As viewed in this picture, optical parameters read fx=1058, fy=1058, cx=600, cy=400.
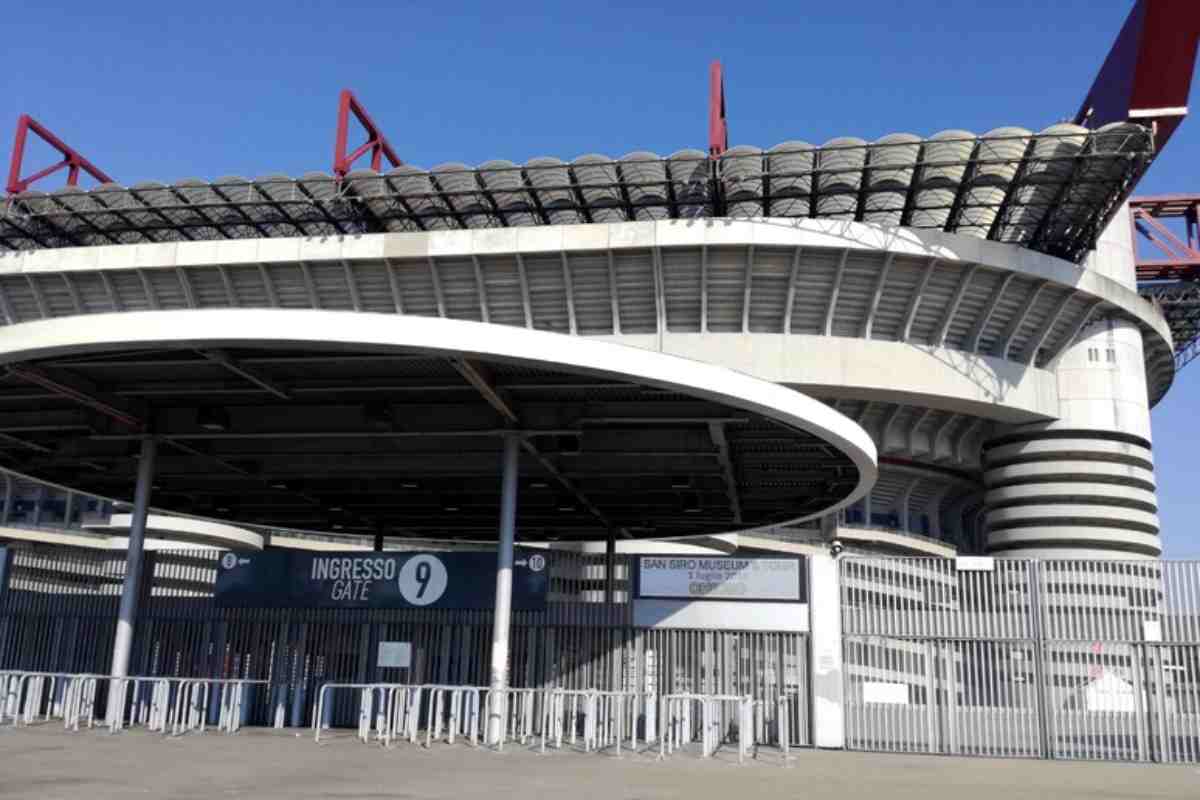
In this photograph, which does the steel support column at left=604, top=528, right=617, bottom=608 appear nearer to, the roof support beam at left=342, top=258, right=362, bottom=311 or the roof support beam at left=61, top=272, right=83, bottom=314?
the roof support beam at left=342, top=258, right=362, bottom=311

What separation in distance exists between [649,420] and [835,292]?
25347 millimetres

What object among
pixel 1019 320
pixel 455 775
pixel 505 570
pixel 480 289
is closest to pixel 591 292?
pixel 480 289

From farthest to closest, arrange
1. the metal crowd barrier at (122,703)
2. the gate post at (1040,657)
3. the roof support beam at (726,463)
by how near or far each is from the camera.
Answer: the gate post at (1040,657) → the roof support beam at (726,463) → the metal crowd barrier at (122,703)

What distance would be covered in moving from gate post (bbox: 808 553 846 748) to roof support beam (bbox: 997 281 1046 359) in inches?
987

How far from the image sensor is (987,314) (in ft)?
147

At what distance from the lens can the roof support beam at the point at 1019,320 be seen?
44.3 m

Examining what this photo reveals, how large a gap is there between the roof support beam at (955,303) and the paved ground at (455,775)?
86.2ft

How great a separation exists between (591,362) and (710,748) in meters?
7.21

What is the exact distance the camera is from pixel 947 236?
42438 millimetres

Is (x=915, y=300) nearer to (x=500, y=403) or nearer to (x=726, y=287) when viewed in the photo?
(x=726, y=287)

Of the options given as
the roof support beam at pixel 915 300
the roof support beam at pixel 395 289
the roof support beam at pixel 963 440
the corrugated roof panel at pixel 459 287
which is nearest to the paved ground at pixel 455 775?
the roof support beam at pixel 915 300

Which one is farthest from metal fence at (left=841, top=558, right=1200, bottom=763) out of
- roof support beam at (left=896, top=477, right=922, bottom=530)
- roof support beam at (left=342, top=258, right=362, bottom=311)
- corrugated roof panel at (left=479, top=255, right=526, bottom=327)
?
roof support beam at (left=896, top=477, right=922, bottom=530)

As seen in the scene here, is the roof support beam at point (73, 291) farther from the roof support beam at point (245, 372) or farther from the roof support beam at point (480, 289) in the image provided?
the roof support beam at point (245, 372)

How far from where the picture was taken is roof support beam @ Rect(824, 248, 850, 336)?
42.1 meters
